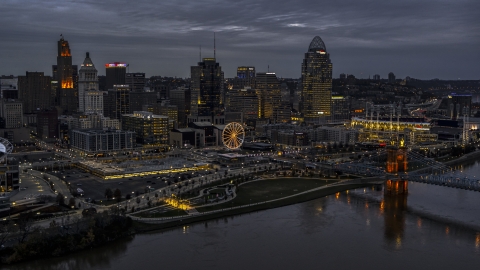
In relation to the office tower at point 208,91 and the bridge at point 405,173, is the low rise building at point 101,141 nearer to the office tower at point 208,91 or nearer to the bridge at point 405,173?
the office tower at point 208,91

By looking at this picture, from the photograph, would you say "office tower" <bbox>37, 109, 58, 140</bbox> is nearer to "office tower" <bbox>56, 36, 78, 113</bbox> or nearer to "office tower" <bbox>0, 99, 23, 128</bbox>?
"office tower" <bbox>0, 99, 23, 128</bbox>

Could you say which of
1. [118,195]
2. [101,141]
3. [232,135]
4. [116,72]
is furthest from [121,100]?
[118,195]

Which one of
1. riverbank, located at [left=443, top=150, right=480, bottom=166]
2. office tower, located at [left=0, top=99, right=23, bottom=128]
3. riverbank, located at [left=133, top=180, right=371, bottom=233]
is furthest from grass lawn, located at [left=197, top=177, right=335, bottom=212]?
office tower, located at [left=0, top=99, right=23, bottom=128]

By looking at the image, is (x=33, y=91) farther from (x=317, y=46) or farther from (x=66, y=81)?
(x=317, y=46)

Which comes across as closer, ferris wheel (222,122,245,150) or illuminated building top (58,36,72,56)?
ferris wheel (222,122,245,150)

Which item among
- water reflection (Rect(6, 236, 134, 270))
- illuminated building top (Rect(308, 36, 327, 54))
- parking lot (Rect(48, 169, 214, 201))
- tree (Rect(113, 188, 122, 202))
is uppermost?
illuminated building top (Rect(308, 36, 327, 54))
